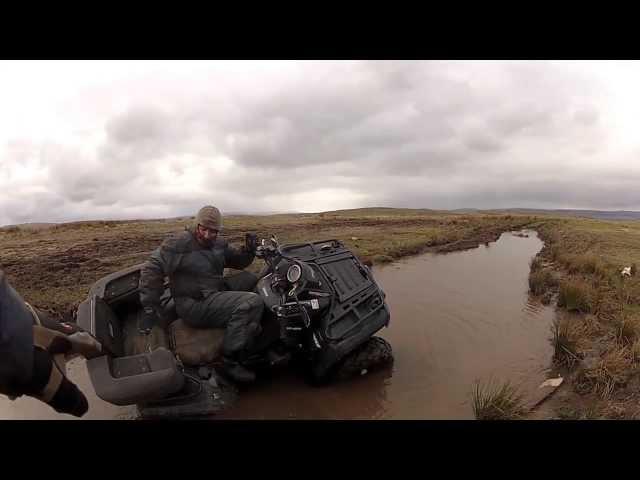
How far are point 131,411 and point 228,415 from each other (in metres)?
1.38

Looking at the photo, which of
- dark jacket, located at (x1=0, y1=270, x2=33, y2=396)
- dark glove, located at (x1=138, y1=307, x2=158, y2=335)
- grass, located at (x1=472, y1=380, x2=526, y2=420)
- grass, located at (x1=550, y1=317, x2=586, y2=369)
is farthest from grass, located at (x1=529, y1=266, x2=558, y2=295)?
dark jacket, located at (x1=0, y1=270, x2=33, y2=396)

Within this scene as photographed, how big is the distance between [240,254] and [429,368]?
3341 mm

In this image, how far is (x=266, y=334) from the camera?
4770 millimetres

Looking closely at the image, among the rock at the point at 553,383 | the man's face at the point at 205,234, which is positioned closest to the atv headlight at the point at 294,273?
the man's face at the point at 205,234

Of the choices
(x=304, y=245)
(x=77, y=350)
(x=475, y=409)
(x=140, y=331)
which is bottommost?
(x=475, y=409)

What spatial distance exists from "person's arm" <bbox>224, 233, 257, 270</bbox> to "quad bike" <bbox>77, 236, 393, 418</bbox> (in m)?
0.23

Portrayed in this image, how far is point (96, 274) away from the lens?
11109mm

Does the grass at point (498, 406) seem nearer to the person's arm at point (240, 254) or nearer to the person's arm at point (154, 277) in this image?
the person's arm at point (240, 254)

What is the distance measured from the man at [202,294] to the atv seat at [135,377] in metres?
0.67

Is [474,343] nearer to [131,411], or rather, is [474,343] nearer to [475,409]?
[475,409]

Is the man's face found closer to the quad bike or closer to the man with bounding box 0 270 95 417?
the quad bike

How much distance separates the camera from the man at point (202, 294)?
4.42 meters

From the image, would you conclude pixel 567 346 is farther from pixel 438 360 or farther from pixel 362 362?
pixel 362 362
